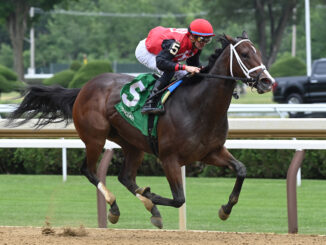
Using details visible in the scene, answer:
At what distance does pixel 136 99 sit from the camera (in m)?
6.05

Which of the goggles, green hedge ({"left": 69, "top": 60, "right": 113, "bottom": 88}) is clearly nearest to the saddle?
the goggles

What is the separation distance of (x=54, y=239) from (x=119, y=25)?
42.7m

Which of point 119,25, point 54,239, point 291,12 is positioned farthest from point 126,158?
point 119,25

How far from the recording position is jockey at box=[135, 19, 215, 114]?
18.5ft

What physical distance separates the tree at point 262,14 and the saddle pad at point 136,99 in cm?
2995

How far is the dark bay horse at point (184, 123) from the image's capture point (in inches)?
217

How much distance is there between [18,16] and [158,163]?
23142mm

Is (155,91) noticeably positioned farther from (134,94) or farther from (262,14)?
(262,14)

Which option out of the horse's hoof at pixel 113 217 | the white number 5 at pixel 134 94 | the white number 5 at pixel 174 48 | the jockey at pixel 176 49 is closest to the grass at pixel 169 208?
the horse's hoof at pixel 113 217

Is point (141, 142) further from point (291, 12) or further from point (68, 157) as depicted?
point (291, 12)

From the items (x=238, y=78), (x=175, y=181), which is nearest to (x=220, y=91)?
(x=238, y=78)

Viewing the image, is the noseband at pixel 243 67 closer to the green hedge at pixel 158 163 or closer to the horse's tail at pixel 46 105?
the horse's tail at pixel 46 105

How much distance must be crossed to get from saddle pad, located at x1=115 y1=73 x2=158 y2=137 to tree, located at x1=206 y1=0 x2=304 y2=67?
29952 millimetres

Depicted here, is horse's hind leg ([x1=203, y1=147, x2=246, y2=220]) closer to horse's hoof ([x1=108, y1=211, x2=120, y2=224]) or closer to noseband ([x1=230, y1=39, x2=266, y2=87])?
noseband ([x1=230, y1=39, x2=266, y2=87])
